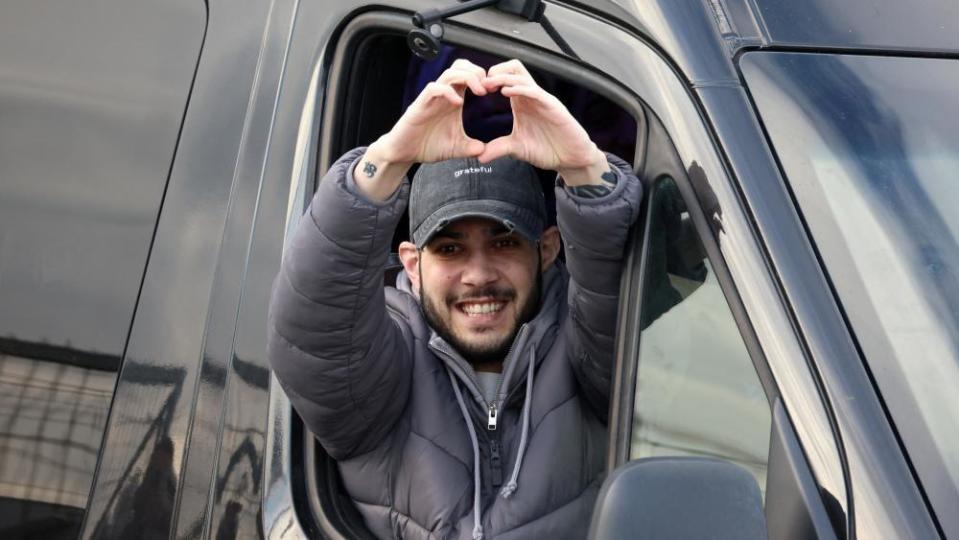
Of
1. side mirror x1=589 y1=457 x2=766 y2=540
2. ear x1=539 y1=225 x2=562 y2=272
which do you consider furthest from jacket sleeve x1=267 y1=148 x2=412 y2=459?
side mirror x1=589 y1=457 x2=766 y2=540

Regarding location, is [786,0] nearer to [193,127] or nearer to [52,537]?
[193,127]

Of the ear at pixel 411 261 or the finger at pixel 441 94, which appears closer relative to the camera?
the finger at pixel 441 94

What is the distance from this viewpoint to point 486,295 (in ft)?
8.75

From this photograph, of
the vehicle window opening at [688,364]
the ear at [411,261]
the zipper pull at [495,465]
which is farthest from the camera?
the ear at [411,261]

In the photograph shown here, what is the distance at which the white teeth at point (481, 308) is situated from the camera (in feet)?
8.70

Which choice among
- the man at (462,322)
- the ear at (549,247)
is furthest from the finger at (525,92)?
the ear at (549,247)

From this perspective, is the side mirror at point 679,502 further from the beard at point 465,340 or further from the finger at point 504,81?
the beard at point 465,340

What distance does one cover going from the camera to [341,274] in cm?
211

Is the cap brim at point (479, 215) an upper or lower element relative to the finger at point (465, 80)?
lower

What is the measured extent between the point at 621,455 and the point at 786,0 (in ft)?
2.10

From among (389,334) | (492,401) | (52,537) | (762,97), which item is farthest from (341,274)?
(762,97)

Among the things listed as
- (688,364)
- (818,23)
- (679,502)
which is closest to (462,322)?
(688,364)

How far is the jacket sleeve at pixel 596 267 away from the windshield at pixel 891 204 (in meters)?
0.32

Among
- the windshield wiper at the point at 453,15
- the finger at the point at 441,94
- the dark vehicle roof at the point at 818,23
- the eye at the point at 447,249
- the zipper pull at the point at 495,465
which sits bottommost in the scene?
the zipper pull at the point at 495,465
